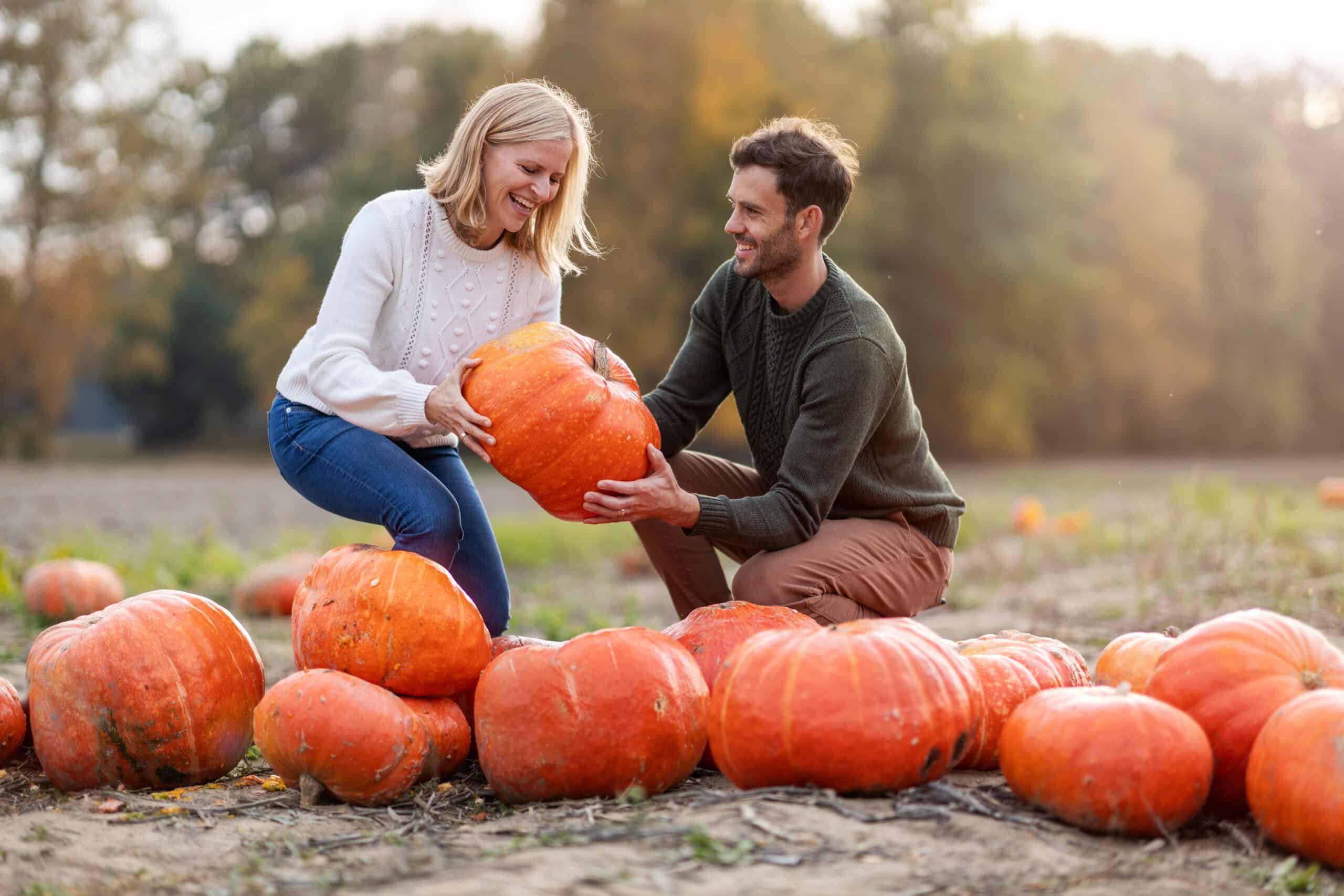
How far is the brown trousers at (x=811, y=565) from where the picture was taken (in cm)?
385

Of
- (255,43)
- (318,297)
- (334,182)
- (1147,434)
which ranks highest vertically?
(255,43)

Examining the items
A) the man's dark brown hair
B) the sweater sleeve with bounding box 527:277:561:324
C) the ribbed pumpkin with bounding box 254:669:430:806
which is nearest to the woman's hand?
the sweater sleeve with bounding box 527:277:561:324

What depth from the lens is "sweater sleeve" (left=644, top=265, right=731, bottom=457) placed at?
165 inches

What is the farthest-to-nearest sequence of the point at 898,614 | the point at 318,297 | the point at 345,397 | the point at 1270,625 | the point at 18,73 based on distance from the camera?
the point at 318,297 → the point at 18,73 → the point at 898,614 → the point at 345,397 → the point at 1270,625

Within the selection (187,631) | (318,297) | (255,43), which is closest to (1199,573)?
(187,631)

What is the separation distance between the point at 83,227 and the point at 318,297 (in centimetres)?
460

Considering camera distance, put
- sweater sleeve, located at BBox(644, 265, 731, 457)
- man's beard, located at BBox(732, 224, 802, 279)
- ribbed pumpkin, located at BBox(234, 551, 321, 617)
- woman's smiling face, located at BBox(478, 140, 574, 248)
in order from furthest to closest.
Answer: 1. ribbed pumpkin, located at BBox(234, 551, 321, 617)
2. sweater sleeve, located at BBox(644, 265, 731, 457)
3. man's beard, located at BBox(732, 224, 802, 279)
4. woman's smiling face, located at BBox(478, 140, 574, 248)

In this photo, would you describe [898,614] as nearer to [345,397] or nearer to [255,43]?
[345,397]

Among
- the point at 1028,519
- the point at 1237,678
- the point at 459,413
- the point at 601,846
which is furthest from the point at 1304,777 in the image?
the point at 1028,519

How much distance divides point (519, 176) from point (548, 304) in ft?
1.51

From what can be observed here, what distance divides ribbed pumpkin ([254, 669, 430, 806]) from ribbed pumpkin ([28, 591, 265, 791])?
26 cm

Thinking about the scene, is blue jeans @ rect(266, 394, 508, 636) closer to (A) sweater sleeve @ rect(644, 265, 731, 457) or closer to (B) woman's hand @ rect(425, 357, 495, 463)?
(B) woman's hand @ rect(425, 357, 495, 463)

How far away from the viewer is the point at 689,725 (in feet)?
10.3

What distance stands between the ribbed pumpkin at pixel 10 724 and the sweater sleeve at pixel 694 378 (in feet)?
6.64
